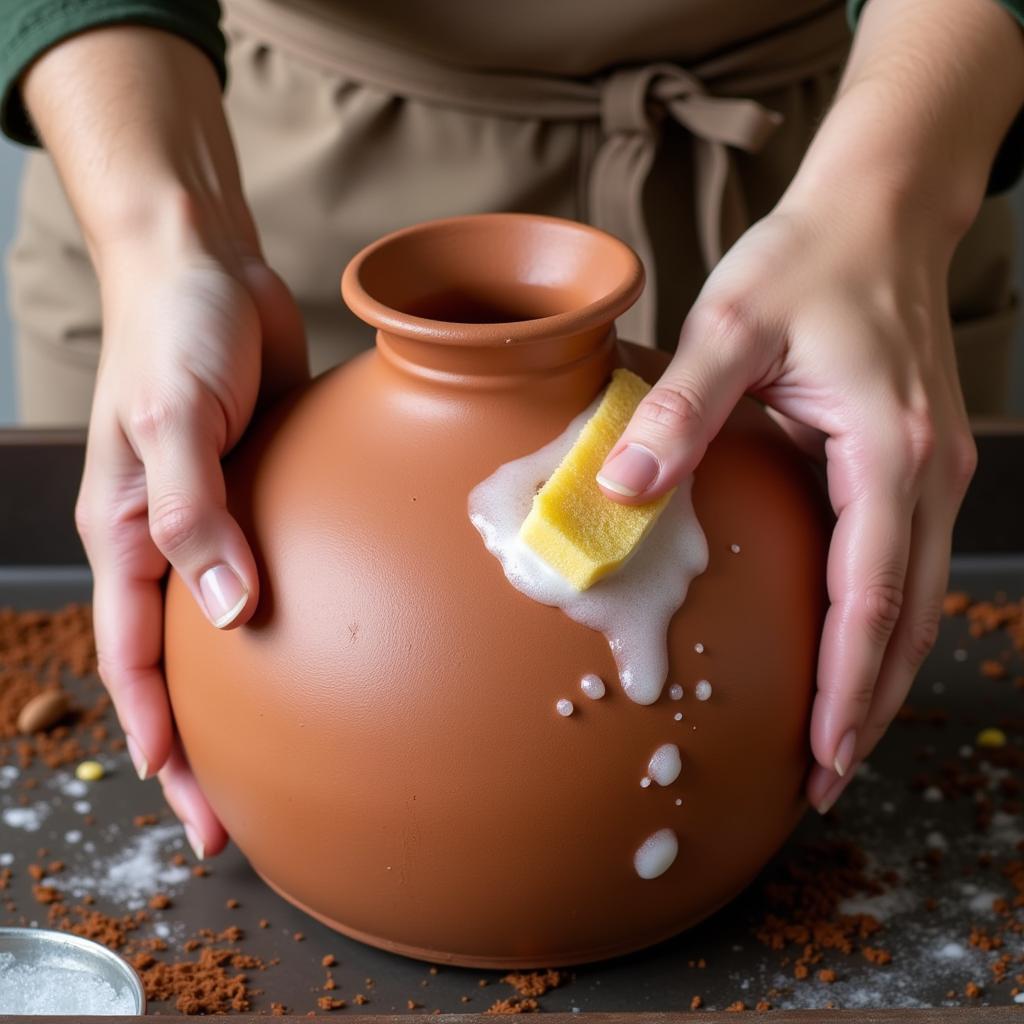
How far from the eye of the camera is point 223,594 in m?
0.84

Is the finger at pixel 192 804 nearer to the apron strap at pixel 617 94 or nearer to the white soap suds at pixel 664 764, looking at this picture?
the white soap suds at pixel 664 764

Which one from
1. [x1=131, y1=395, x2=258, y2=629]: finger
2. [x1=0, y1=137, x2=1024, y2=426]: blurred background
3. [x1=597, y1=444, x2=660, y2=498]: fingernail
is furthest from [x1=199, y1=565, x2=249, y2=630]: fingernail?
[x1=0, y1=137, x2=1024, y2=426]: blurred background

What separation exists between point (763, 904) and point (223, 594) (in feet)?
1.40

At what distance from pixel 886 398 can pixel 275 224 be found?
0.69m

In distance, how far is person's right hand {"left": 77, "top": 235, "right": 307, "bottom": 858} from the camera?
2.79 feet

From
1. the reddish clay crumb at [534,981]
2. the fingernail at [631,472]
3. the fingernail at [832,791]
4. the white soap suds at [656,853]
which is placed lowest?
the reddish clay crumb at [534,981]

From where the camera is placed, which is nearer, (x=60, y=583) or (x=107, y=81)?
(x=107, y=81)

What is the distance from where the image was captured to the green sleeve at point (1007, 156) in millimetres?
1128

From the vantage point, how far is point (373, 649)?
31.9 inches

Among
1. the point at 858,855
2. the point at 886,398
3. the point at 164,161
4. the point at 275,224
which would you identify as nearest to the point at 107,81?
the point at 164,161

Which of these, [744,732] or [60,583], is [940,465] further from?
[60,583]

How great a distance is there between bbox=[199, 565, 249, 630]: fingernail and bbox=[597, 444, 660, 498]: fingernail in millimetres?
220

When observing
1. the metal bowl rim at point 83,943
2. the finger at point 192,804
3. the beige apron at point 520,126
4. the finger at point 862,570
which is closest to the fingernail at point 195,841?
the finger at point 192,804

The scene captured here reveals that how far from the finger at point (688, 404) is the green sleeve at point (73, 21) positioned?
1.56 ft
